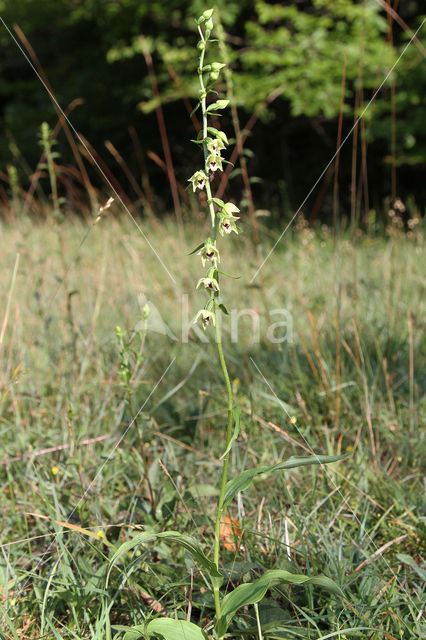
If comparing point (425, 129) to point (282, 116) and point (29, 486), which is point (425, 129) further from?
point (29, 486)

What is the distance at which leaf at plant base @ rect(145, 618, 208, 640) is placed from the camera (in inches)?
42.4

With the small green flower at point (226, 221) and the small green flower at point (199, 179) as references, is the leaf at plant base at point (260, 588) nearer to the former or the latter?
the small green flower at point (226, 221)

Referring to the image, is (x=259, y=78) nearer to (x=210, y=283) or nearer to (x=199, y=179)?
(x=199, y=179)

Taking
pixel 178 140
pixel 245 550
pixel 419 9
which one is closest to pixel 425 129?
pixel 419 9

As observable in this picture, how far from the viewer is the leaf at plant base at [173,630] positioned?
1.08m

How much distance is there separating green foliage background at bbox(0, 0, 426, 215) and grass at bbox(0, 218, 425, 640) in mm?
1211

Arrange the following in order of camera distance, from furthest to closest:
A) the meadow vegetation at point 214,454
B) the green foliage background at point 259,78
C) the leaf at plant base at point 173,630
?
the green foliage background at point 259,78, the meadow vegetation at point 214,454, the leaf at plant base at point 173,630

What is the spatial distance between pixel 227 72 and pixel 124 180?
836cm

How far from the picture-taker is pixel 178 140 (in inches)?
368

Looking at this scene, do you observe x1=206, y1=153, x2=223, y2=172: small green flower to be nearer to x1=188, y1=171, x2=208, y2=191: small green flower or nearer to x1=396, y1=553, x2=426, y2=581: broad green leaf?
x1=188, y1=171, x2=208, y2=191: small green flower

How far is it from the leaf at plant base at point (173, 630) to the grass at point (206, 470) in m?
0.11

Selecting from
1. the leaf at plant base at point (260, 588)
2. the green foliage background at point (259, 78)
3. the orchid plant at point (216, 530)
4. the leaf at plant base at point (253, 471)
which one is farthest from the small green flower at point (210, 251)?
the green foliage background at point (259, 78)

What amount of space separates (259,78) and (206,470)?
530cm

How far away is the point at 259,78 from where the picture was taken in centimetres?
618
